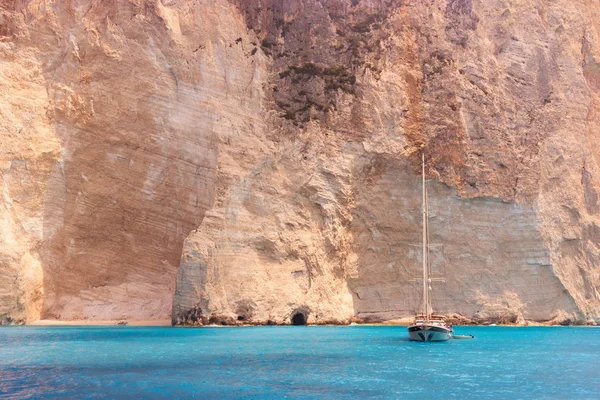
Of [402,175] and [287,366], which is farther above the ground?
[402,175]

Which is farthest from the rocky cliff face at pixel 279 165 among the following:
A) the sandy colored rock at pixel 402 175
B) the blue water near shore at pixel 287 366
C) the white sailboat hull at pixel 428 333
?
the blue water near shore at pixel 287 366

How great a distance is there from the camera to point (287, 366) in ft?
65.3

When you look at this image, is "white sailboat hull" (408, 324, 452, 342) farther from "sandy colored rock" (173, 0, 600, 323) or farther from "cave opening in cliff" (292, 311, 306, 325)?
"cave opening in cliff" (292, 311, 306, 325)

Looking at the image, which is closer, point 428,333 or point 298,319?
point 428,333

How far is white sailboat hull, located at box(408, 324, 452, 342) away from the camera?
29.2 metres

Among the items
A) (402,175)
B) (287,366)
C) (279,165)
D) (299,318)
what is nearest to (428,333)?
(287,366)

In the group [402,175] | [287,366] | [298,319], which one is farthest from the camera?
[402,175]

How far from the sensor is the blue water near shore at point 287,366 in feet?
50.8

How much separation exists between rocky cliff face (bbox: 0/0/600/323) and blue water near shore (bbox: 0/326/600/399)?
1020cm

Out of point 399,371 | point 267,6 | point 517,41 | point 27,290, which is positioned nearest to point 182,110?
point 267,6

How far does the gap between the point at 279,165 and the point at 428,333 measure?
52.0 feet

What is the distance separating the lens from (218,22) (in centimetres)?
4394

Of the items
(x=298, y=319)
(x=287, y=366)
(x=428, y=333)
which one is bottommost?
(x=287, y=366)

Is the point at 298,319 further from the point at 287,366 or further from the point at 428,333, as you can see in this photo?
the point at 287,366
